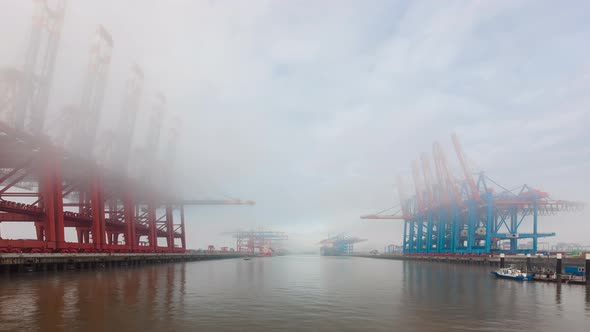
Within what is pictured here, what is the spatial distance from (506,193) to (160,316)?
97929 mm

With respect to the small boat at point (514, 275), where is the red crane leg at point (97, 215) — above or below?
above

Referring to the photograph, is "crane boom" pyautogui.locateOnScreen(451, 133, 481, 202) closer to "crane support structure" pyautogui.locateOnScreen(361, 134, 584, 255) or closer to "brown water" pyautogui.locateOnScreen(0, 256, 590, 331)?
"crane support structure" pyautogui.locateOnScreen(361, 134, 584, 255)

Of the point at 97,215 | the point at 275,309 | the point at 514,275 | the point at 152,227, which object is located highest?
the point at 97,215

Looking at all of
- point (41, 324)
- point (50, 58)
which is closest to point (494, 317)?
point (41, 324)

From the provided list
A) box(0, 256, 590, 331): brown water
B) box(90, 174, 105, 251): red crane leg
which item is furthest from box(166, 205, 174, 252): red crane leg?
box(0, 256, 590, 331): brown water

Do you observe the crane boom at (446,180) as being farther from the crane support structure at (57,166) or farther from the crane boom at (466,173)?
the crane support structure at (57,166)

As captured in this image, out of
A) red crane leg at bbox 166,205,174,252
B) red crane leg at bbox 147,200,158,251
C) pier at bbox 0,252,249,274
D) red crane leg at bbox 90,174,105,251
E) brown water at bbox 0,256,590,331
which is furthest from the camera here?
red crane leg at bbox 166,205,174,252

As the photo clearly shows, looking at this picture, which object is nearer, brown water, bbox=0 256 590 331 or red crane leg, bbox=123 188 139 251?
brown water, bbox=0 256 590 331

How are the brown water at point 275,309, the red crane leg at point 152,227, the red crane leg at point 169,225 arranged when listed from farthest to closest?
the red crane leg at point 169,225 → the red crane leg at point 152,227 → the brown water at point 275,309

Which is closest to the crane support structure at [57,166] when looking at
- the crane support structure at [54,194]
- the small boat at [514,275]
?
the crane support structure at [54,194]

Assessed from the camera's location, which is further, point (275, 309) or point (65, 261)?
point (65, 261)

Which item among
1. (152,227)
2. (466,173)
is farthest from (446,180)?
(152,227)

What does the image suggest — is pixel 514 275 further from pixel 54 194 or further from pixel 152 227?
pixel 152 227

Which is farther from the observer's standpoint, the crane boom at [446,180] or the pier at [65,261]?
→ the crane boom at [446,180]
